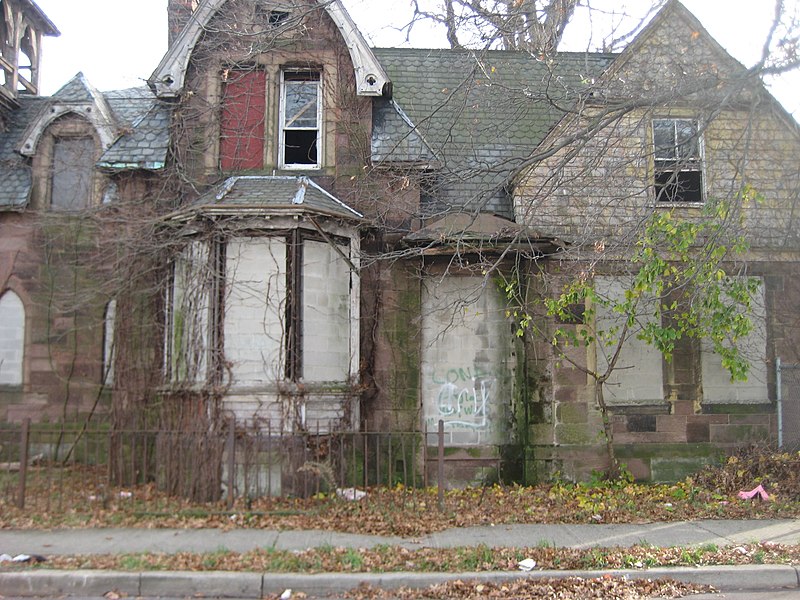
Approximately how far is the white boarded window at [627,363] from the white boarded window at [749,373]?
2.60 feet

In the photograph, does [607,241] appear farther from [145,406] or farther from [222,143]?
[145,406]

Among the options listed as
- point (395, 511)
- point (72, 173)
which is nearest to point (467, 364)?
point (395, 511)

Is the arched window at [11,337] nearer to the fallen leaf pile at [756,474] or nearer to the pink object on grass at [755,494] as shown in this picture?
the fallen leaf pile at [756,474]

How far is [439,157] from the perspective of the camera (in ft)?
39.1

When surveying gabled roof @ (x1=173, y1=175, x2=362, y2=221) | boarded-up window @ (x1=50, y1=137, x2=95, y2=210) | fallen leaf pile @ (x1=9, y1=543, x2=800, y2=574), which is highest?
boarded-up window @ (x1=50, y1=137, x2=95, y2=210)

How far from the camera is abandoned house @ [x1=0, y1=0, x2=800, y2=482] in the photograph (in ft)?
34.9

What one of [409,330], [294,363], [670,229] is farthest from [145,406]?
[670,229]

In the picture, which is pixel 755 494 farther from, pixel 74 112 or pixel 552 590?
pixel 74 112

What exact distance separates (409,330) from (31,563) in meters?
6.34

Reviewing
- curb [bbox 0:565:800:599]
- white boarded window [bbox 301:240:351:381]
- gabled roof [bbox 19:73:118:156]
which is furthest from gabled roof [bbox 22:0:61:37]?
curb [bbox 0:565:800:599]

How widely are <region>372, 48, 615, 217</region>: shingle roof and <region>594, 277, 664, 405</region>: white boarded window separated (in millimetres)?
2258

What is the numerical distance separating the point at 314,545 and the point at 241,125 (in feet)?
23.6

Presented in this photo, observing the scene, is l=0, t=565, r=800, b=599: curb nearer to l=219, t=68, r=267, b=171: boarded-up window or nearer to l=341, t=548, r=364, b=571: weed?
l=341, t=548, r=364, b=571: weed

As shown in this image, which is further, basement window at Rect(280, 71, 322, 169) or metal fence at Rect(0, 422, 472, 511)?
basement window at Rect(280, 71, 322, 169)
